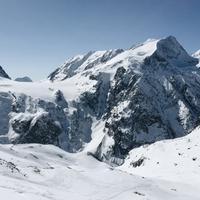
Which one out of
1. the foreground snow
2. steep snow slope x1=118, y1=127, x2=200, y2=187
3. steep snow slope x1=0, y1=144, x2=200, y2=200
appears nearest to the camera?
steep snow slope x1=0, y1=144, x2=200, y2=200

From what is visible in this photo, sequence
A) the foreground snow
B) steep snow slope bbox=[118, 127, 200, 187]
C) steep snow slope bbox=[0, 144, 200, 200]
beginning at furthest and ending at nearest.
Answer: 1. steep snow slope bbox=[118, 127, 200, 187]
2. the foreground snow
3. steep snow slope bbox=[0, 144, 200, 200]

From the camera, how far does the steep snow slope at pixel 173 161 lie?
2486 inches

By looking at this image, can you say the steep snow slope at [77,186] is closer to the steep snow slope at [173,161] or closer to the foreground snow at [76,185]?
the foreground snow at [76,185]

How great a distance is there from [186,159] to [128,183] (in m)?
37.2

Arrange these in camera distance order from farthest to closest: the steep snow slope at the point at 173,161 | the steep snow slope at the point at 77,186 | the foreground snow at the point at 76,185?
the steep snow slope at the point at 173,161 → the foreground snow at the point at 76,185 → the steep snow slope at the point at 77,186

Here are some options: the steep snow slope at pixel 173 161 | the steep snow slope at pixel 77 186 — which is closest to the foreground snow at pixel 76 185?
the steep snow slope at pixel 77 186

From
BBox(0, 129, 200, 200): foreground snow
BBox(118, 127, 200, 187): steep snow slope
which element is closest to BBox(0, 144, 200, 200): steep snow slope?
BBox(0, 129, 200, 200): foreground snow

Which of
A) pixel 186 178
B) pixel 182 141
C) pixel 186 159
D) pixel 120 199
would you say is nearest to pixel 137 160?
pixel 182 141

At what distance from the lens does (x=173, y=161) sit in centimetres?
7706

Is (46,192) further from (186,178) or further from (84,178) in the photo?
(186,178)

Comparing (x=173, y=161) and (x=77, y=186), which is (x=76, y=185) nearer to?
(x=77, y=186)

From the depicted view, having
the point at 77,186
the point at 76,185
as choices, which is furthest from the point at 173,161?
the point at 77,186

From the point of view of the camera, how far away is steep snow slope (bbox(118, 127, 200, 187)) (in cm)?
6314

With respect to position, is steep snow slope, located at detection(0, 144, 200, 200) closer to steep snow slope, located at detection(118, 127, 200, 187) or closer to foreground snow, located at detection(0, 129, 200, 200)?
foreground snow, located at detection(0, 129, 200, 200)
